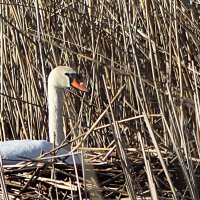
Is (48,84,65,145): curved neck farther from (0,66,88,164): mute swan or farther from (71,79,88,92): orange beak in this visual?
(71,79,88,92): orange beak

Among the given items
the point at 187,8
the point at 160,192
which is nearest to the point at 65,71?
the point at 187,8

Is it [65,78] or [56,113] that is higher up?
[65,78]

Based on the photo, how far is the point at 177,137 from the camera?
3287 millimetres

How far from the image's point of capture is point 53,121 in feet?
15.9

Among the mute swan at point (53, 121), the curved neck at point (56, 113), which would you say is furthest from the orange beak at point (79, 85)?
the curved neck at point (56, 113)

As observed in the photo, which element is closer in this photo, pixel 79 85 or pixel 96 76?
pixel 96 76

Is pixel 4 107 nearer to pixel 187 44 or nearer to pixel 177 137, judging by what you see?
pixel 187 44

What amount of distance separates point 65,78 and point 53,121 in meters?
0.26

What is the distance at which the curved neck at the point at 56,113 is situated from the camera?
15.8 feet

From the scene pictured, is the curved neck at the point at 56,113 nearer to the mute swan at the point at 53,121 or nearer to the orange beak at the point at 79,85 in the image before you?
the mute swan at the point at 53,121

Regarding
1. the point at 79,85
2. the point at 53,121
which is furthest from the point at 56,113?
the point at 79,85

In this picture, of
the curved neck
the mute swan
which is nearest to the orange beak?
the mute swan

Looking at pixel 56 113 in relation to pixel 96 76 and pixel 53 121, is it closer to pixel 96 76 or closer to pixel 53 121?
pixel 53 121

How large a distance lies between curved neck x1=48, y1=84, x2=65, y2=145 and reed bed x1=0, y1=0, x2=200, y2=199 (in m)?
0.07
